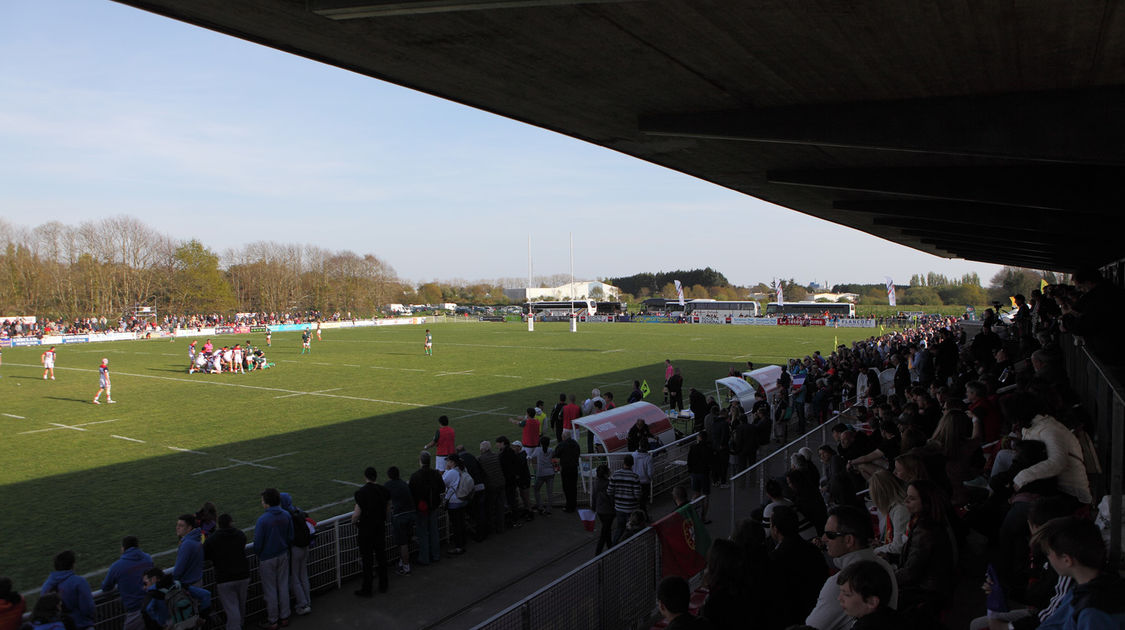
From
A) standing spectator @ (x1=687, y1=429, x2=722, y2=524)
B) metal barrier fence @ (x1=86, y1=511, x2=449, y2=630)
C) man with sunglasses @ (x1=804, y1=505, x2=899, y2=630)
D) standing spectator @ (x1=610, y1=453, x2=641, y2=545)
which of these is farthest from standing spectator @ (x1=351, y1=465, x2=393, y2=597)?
man with sunglasses @ (x1=804, y1=505, x2=899, y2=630)

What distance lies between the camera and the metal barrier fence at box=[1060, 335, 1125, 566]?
15.1 feet

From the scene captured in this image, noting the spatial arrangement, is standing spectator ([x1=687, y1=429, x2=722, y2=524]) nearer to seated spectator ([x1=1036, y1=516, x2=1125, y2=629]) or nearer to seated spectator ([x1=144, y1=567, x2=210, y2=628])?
seated spectator ([x1=144, y1=567, x2=210, y2=628])

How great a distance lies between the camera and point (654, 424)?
544 inches

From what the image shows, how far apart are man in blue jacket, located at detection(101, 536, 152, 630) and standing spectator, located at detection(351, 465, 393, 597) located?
2.33 meters

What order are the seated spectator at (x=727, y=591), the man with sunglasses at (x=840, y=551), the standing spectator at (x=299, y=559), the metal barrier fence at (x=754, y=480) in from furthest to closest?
1. the metal barrier fence at (x=754, y=480)
2. the standing spectator at (x=299, y=559)
3. the seated spectator at (x=727, y=591)
4. the man with sunglasses at (x=840, y=551)

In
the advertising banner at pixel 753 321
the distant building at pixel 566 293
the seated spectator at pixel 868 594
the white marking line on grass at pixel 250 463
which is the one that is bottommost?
the white marking line on grass at pixel 250 463

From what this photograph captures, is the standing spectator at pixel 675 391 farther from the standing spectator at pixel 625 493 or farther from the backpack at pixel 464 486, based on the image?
the standing spectator at pixel 625 493

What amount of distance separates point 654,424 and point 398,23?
9819 millimetres

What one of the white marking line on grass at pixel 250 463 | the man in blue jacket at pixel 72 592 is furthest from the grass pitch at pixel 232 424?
the man in blue jacket at pixel 72 592

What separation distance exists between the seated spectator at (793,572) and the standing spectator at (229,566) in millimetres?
5658

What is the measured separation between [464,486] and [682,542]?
11.8ft

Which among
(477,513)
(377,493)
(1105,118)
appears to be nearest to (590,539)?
Result: (477,513)

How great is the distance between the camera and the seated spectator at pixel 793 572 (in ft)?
14.3

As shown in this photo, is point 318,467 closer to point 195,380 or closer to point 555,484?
point 555,484
